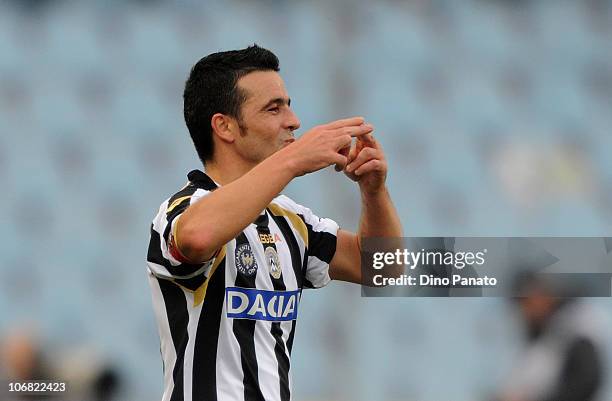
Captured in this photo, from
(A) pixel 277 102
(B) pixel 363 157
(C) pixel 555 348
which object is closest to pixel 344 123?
(B) pixel 363 157

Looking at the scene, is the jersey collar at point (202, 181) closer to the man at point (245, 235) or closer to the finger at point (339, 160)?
the man at point (245, 235)

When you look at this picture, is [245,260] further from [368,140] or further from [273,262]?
[368,140]

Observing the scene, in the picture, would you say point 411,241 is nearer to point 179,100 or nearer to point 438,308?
point 438,308

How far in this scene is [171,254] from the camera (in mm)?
1771

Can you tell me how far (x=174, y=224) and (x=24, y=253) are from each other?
1.37m

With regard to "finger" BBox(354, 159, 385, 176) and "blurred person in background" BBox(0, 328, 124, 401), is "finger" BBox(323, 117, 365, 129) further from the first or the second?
"blurred person in background" BBox(0, 328, 124, 401)

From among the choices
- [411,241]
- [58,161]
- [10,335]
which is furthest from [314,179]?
[10,335]

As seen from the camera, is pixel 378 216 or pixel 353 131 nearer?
pixel 353 131

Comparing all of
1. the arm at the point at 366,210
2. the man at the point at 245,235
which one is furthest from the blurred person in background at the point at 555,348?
the man at the point at 245,235

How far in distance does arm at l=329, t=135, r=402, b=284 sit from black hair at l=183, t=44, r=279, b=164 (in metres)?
→ 0.28

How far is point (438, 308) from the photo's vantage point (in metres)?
2.90

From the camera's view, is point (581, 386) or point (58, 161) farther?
point (58, 161)

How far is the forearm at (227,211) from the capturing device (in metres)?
1.70

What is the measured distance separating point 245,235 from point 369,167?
0.96 ft
